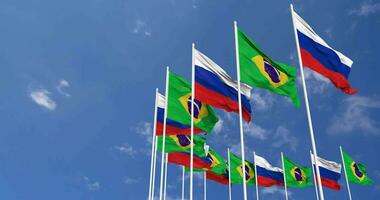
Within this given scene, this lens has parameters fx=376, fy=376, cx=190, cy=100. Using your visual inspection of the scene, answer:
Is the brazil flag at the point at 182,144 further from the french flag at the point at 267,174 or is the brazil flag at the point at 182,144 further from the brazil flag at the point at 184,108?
the french flag at the point at 267,174

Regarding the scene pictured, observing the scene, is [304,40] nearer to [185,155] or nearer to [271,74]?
[271,74]

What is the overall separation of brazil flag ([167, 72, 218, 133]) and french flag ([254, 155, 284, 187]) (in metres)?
14.3

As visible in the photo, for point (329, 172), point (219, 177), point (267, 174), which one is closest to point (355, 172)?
point (329, 172)

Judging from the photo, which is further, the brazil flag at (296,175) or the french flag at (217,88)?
the brazil flag at (296,175)

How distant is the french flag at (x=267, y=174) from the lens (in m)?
34.3

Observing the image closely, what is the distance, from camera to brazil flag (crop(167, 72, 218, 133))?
2062cm

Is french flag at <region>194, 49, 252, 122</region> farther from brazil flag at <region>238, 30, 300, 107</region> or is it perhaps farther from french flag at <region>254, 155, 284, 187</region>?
french flag at <region>254, 155, 284, 187</region>

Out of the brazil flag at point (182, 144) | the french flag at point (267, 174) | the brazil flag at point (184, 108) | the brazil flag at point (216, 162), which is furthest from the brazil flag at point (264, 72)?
the french flag at point (267, 174)

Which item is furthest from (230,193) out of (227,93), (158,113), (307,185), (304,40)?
(304,40)

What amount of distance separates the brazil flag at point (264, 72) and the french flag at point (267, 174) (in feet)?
58.2

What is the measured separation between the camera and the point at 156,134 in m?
24.7

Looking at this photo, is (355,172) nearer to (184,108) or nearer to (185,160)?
(185,160)

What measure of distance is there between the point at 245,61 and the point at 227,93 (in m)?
1.88

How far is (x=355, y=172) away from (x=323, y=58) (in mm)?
28448
